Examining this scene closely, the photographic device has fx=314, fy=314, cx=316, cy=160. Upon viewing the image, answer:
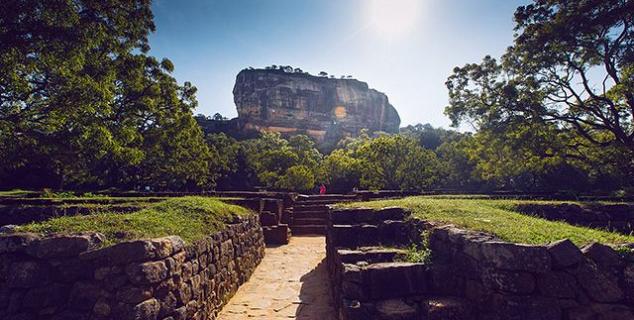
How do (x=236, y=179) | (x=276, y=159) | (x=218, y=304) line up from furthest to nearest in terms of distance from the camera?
(x=236, y=179)
(x=276, y=159)
(x=218, y=304)

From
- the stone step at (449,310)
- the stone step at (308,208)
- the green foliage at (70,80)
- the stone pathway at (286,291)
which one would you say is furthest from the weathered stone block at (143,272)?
the stone step at (308,208)

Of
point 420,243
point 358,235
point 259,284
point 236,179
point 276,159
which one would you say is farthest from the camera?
point 236,179

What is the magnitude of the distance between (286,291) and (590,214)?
25.1 feet

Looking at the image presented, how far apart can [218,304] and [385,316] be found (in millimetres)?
3164

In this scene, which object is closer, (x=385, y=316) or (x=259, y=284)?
(x=385, y=316)

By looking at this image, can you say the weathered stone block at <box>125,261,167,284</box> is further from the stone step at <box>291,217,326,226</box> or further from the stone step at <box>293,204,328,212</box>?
the stone step at <box>293,204,328,212</box>

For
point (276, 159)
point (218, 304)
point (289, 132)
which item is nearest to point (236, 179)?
point (276, 159)

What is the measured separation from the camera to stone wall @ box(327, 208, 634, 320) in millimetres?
3025

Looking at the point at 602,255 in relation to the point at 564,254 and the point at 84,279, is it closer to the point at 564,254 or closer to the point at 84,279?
the point at 564,254

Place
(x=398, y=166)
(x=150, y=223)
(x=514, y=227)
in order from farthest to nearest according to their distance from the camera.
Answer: (x=398, y=166), (x=150, y=223), (x=514, y=227)

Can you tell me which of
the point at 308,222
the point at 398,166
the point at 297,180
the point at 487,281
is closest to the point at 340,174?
the point at 297,180

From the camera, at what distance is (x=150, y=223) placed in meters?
4.68

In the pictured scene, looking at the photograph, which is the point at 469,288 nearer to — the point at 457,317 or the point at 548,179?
the point at 457,317

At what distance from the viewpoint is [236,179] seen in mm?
42188
